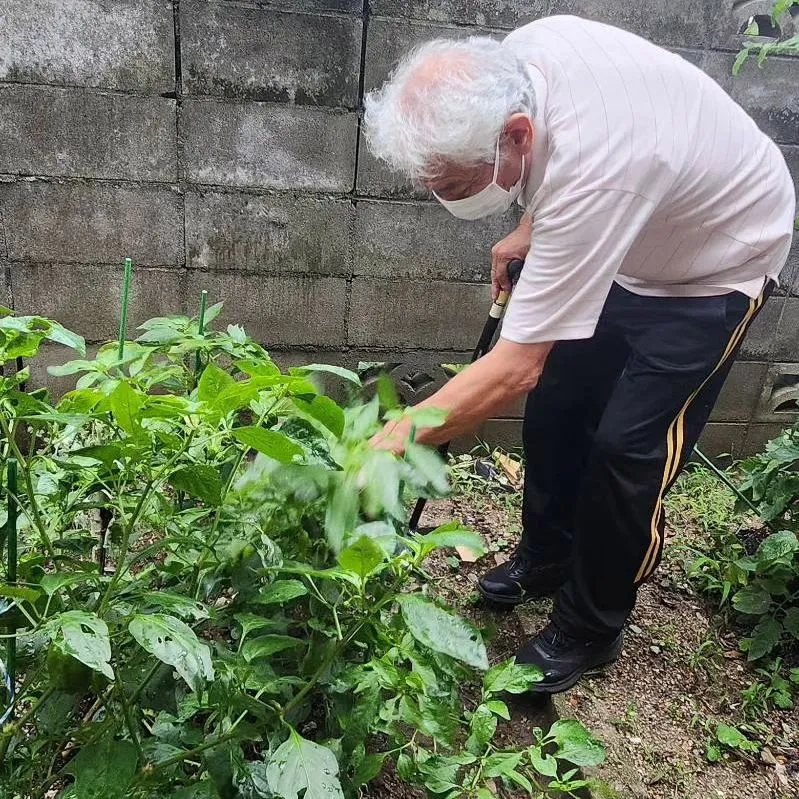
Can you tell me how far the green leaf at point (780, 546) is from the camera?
7.17 ft

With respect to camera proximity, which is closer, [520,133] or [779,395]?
[520,133]

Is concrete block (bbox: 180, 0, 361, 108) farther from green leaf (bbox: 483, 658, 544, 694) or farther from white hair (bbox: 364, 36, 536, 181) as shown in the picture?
green leaf (bbox: 483, 658, 544, 694)

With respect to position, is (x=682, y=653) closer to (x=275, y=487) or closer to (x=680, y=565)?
(x=680, y=565)

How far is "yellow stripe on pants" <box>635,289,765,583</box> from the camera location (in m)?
1.85

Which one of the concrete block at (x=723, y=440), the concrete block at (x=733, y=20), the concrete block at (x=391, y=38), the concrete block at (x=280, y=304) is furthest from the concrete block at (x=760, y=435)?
the concrete block at (x=391, y=38)

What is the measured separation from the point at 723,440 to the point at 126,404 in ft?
10.3

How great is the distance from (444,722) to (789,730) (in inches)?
60.8

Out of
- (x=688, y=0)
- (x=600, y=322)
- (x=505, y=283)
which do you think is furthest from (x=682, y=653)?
(x=688, y=0)

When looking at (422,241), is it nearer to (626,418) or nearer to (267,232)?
(267,232)

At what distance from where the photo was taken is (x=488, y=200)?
1.68 metres

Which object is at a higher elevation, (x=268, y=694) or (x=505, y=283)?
(x=505, y=283)

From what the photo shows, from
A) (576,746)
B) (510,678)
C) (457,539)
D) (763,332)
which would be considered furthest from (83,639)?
(763,332)

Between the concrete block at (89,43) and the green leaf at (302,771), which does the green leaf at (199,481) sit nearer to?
the green leaf at (302,771)

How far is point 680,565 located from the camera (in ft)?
8.77
